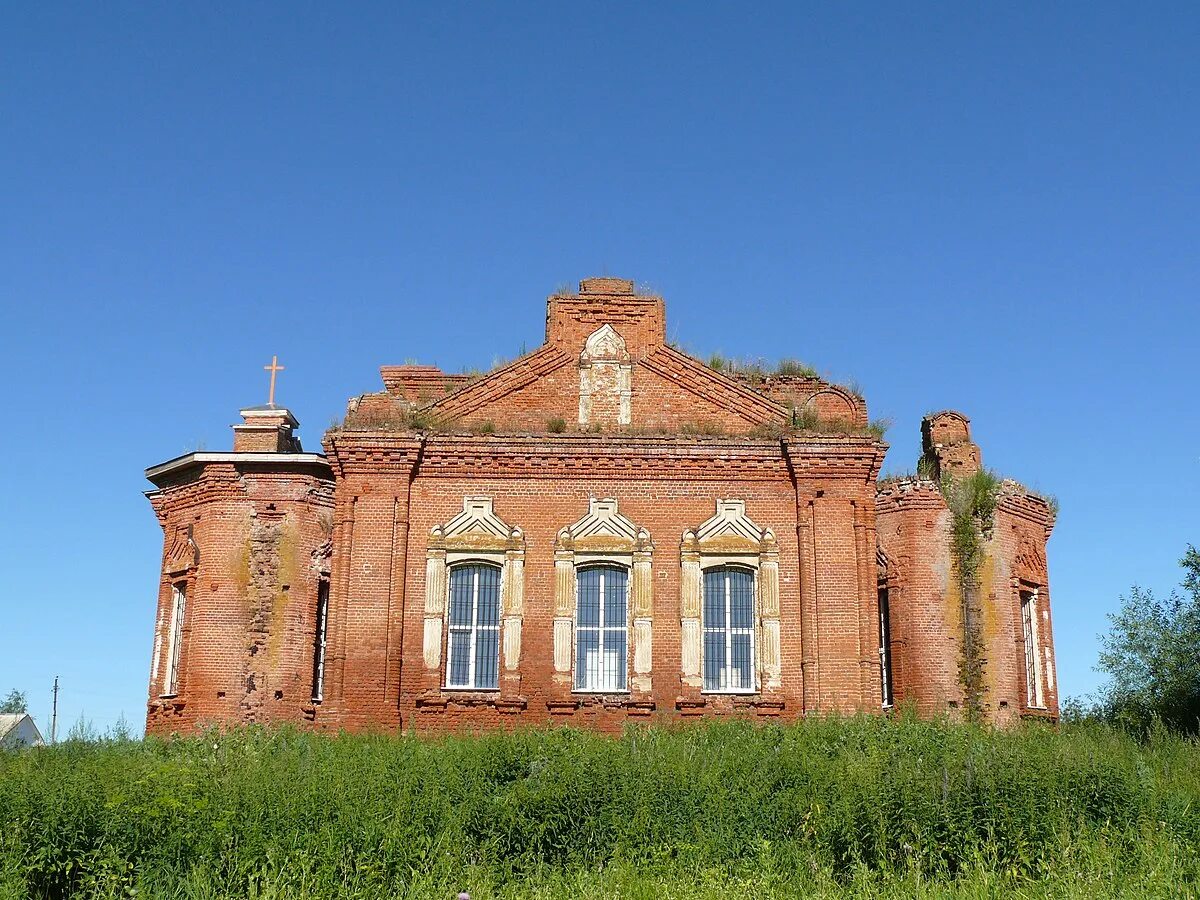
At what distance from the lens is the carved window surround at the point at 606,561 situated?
19016mm

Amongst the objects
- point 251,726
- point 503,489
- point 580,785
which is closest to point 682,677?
point 503,489

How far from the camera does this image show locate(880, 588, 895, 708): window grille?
2080cm

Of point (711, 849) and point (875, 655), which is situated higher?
point (875, 655)

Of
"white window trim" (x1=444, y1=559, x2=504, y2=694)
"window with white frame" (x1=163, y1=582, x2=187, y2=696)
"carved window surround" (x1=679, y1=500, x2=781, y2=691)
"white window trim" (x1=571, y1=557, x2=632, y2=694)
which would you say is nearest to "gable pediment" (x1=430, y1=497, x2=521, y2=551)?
"white window trim" (x1=444, y1=559, x2=504, y2=694)

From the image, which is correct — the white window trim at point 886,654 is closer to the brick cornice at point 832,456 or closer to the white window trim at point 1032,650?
the white window trim at point 1032,650

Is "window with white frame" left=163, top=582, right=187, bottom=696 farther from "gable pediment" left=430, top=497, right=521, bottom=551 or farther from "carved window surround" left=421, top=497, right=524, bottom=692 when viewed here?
"gable pediment" left=430, top=497, right=521, bottom=551

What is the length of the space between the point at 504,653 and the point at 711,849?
6.91 meters

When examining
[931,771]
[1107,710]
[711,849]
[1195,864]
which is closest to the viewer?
[1195,864]

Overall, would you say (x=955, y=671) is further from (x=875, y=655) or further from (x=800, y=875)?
(x=800, y=875)

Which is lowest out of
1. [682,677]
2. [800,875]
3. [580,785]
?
[800,875]

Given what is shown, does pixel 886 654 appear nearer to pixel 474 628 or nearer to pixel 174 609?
pixel 474 628

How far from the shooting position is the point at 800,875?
473 inches

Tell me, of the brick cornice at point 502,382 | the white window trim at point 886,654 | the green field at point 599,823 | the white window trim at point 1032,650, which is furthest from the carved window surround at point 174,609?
the white window trim at point 1032,650

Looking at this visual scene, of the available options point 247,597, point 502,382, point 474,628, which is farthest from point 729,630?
point 247,597
